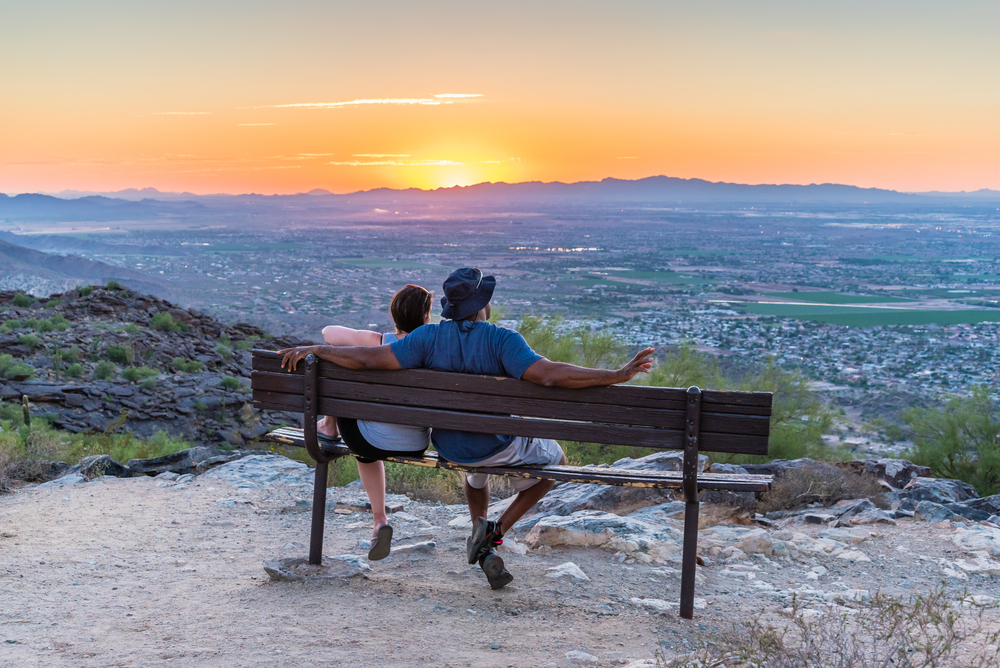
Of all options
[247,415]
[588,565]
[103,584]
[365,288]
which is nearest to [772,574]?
[588,565]

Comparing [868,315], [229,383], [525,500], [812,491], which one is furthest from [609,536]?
[868,315]

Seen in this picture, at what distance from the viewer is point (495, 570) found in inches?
166

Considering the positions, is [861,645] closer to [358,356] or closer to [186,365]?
[358,356]

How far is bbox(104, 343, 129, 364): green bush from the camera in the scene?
20.3 metres

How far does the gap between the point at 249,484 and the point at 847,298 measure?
78989 millimetres

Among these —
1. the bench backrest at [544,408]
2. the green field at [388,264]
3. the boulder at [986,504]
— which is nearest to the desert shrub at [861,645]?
the bench backrest at [544,408]

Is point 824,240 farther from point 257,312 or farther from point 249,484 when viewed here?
point 249,484

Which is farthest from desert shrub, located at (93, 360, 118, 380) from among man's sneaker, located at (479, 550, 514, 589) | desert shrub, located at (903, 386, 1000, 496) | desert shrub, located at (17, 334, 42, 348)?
desert shrub, located at (903, 386, 1000, 496)

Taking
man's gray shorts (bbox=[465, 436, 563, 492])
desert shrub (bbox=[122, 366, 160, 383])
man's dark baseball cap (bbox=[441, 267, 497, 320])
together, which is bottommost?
desert shrub (bbox=[122, 366, 160, 383])

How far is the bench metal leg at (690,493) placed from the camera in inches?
149

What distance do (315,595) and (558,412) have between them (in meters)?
1.58

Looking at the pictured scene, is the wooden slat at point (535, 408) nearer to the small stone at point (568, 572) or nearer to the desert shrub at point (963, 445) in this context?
the small stone at point (568, 572)

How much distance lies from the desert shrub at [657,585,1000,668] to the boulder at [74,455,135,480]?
6.06 meters

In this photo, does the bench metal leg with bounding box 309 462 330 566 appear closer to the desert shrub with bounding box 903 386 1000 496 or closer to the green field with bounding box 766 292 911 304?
the desert shrub with bounding box 903 386 1000 496
